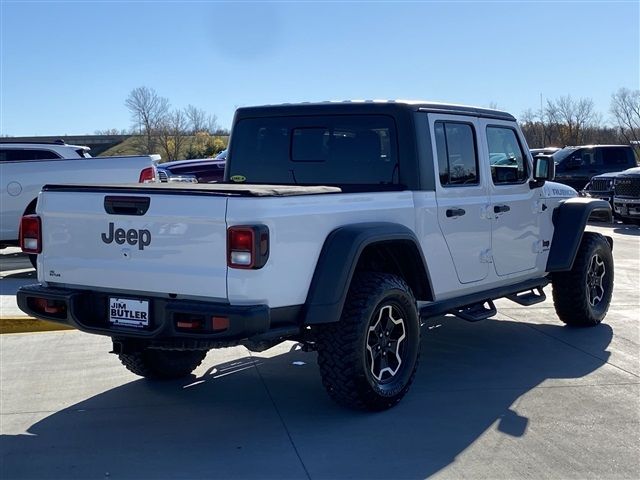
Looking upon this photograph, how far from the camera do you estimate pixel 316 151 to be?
6305mm

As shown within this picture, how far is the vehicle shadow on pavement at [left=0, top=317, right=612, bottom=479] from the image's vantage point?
14.9ft

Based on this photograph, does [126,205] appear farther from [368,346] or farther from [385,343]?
[385,343]

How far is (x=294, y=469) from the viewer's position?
4484 mm

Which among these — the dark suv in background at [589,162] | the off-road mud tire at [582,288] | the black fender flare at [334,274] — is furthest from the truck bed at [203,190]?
the dark suv in background at [589,162]

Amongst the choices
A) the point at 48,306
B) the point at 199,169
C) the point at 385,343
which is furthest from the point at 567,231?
the point at 199,169

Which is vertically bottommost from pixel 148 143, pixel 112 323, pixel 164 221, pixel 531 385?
pixel 531 385

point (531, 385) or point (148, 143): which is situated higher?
point (148, 143)

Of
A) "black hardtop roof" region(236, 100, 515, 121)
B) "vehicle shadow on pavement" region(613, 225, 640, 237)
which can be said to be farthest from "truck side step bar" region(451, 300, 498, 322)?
"vehicle shadow on pavement" region(613, 225, 640, 237)

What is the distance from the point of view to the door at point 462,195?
6.09m

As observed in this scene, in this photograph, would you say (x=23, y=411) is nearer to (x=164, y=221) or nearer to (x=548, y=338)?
(x=164, y=221)

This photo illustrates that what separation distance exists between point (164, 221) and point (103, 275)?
23.2 inches

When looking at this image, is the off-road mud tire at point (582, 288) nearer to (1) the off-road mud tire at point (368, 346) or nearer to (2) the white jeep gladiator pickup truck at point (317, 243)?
(2) the white jeep gladiator pickup truck at point (317, 243)

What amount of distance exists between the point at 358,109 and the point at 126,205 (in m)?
2.03

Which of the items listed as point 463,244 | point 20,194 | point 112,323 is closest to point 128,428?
point 112,323
